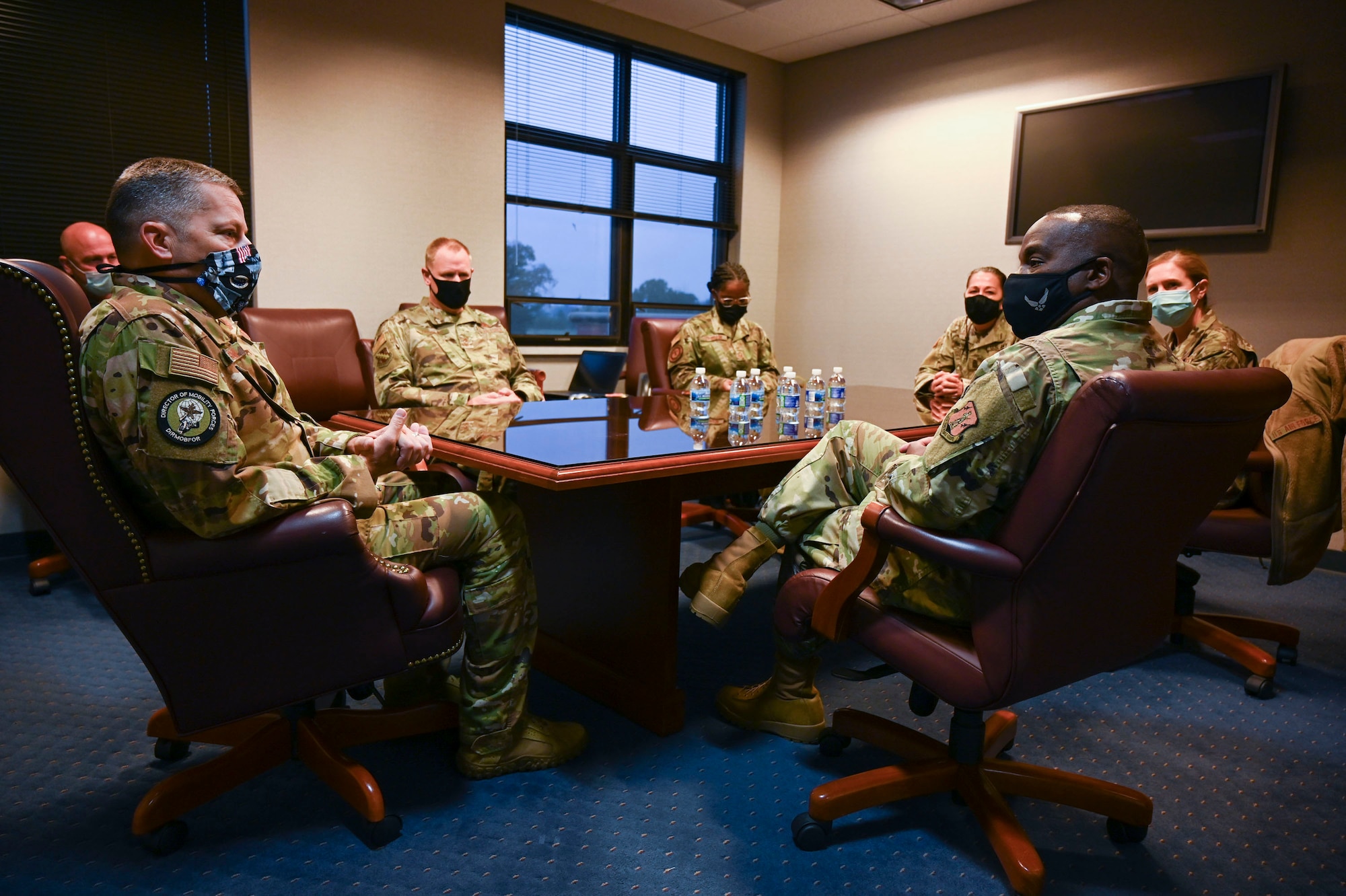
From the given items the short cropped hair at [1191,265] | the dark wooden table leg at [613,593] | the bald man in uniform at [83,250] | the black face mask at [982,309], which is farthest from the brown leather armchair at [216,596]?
the black face mask at [982,309]

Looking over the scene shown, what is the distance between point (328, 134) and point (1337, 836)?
4.73 m

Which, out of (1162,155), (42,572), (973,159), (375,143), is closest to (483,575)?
(42,572)

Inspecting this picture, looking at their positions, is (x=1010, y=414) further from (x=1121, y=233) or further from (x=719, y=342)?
(x=719, y=342)

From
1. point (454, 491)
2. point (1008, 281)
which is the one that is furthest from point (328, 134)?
point (1008, 281)

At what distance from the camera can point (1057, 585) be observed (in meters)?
1.31

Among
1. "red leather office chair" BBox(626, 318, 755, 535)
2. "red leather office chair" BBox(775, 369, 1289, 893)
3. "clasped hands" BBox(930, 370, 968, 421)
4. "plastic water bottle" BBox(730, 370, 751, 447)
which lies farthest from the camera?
"red leather office chair" BBox(626, 318, 755, 535)

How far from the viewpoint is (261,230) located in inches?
161

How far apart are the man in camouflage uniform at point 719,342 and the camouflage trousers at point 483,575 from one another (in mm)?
2242

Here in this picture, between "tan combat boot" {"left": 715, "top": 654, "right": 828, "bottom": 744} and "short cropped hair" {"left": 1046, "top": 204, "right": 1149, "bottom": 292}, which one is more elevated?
"short cropped hair" {"left": 1046, "top": 204, "right": 1149, "bottom": 292}

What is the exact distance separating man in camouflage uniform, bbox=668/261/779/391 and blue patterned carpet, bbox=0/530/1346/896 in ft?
6.38

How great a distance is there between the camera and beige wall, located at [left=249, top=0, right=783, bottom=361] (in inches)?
161

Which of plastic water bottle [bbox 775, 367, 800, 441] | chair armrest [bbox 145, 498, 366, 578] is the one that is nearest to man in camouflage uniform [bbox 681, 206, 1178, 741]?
plastic water bottle [bbox 775, 367, 800, 441]

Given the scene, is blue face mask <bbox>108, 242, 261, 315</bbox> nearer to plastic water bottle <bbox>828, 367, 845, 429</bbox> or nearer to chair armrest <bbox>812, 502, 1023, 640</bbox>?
chair armrest <bbox>812, 502, 1023, 640</bbox>

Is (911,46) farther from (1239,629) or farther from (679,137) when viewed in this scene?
(1239,629)
